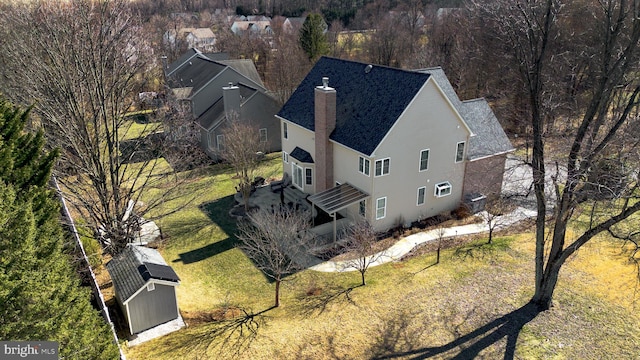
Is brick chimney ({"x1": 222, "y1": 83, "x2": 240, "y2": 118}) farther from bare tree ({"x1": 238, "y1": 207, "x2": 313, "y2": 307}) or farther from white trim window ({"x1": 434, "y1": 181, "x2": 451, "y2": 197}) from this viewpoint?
white trim window ({"x1": 434, "y1": 181, "x2": 451, "y2": 197})

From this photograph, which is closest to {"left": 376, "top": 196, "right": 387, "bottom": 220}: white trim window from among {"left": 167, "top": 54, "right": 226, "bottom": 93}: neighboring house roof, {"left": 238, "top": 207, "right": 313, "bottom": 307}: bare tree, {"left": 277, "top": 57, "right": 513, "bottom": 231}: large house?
{"left": 277, "top": 57, "right": 513, "bottom": 231}: large house

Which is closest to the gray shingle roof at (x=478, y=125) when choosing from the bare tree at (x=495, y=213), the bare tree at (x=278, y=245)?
the bare tree at (x=495, y=213)

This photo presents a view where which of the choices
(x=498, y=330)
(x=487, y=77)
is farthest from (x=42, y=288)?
(x=487, y=77)

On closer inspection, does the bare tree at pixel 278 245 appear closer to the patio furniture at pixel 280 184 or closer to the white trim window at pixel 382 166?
the white trim window at pixel 382 166

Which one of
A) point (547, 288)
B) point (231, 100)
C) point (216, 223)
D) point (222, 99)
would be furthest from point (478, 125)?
point (222, 99)

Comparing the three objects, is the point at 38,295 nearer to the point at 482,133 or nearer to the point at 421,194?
the point at 421,194

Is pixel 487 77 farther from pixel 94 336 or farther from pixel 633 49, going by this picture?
pixel 94 336
